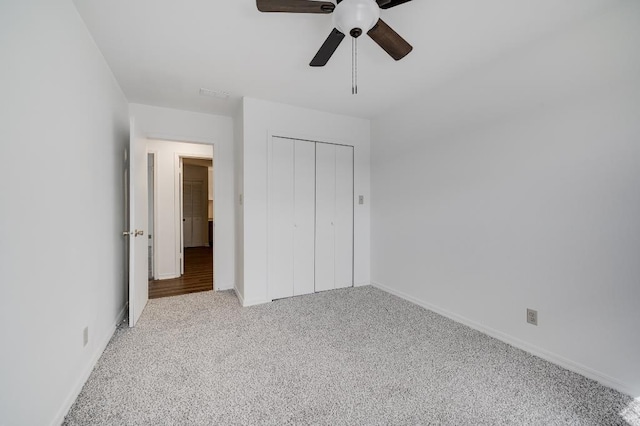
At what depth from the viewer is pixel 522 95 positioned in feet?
6.93

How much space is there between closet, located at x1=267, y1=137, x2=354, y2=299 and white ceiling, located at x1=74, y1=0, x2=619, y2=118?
2.62 ft

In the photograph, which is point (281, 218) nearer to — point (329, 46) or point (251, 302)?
point (251, 302)

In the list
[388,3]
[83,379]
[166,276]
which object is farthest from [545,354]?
[166,276]

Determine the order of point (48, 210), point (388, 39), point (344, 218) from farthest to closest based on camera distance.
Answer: point (344, 218), point (388, 39), point (48, 210)

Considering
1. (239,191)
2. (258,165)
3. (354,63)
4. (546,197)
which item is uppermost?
(354,63)

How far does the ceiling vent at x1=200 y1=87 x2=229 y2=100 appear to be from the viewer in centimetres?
285

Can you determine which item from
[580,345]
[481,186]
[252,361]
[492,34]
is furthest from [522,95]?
[252,361]

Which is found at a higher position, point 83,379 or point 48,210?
point 48,210

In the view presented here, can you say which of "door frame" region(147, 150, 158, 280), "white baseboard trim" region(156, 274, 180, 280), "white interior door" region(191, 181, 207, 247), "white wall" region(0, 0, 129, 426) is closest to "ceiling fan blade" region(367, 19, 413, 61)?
"white wall" region(0, 0, 129, 426)

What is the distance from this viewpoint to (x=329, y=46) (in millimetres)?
1703

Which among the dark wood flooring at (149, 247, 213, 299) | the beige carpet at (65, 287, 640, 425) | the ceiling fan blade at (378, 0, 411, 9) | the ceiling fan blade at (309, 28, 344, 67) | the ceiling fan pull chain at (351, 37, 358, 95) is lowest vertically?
the beige carpet at (65, 287, 640, 425)

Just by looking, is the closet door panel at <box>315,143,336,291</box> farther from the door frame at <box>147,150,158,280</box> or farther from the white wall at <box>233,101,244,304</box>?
the door frame at <box>147,150,158,280</box>

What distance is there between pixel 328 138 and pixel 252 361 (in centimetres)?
272

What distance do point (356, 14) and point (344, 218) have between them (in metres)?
2.61
